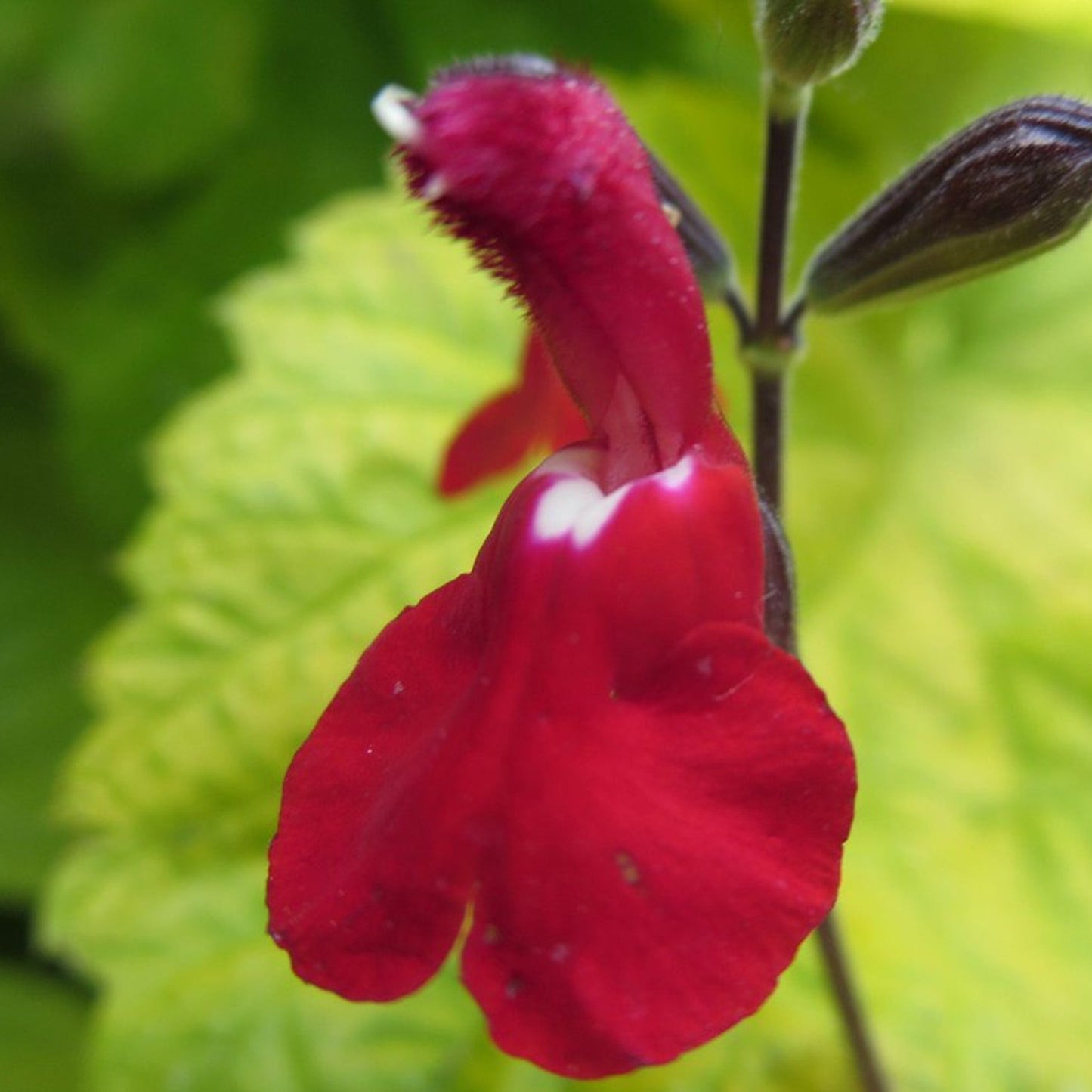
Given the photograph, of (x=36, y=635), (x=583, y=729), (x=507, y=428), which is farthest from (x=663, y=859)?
(x=36, y=635)

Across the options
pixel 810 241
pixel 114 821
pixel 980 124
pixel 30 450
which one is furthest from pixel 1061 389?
pixel 30 450

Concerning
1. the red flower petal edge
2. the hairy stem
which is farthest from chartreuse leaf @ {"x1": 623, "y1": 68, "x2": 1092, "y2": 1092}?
the red flower petal edge

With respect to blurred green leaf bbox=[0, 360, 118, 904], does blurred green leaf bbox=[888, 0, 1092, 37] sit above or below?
above

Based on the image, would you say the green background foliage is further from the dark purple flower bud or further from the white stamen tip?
the white stamen tip

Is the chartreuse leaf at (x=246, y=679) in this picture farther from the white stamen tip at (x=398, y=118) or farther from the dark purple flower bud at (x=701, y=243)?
the white stamen tip at (x=398, y=118)

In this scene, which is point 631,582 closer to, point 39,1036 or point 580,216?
point 580,216

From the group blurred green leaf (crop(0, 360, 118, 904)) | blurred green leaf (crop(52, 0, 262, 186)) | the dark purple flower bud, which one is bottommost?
blurred green leaf (crop(0, 360, 118, 904))

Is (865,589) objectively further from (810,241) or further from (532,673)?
(532,673)
